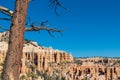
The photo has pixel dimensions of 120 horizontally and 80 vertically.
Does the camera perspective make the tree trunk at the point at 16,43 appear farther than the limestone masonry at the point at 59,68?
No


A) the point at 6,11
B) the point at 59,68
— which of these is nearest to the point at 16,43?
the point at 6,11

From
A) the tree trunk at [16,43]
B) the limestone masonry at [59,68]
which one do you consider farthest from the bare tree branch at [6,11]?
the limestone masonry at [59,68]

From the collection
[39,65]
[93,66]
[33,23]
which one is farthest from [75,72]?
[33,23]

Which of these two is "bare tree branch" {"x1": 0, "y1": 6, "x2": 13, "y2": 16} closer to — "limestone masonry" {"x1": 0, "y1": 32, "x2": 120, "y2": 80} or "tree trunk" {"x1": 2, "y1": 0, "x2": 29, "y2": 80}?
"tree trunk" {"x1": 2, "y1": 0, "x2": 29, "y2": 80}

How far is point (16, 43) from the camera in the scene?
6.75 meters

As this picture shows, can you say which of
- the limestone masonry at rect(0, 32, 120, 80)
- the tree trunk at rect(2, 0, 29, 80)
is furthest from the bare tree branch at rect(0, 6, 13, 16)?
the limestone masonry at rect(0, 32, 120, 80)

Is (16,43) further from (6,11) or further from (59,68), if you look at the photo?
(59,68)

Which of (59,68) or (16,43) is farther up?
(59,68)

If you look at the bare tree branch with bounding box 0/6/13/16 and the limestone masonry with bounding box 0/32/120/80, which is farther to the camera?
the limestone masonry with bounding box 0/32/120/80

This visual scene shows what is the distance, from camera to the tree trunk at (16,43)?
6.66m

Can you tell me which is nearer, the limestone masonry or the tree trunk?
the tree trunk

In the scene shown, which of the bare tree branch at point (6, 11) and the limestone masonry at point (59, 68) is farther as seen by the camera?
the limestone masonry at point (59, 68)

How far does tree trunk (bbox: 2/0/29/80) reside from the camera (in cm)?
666

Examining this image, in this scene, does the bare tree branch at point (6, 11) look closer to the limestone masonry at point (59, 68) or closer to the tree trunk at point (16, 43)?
the tree trunk at point (16, 43)
